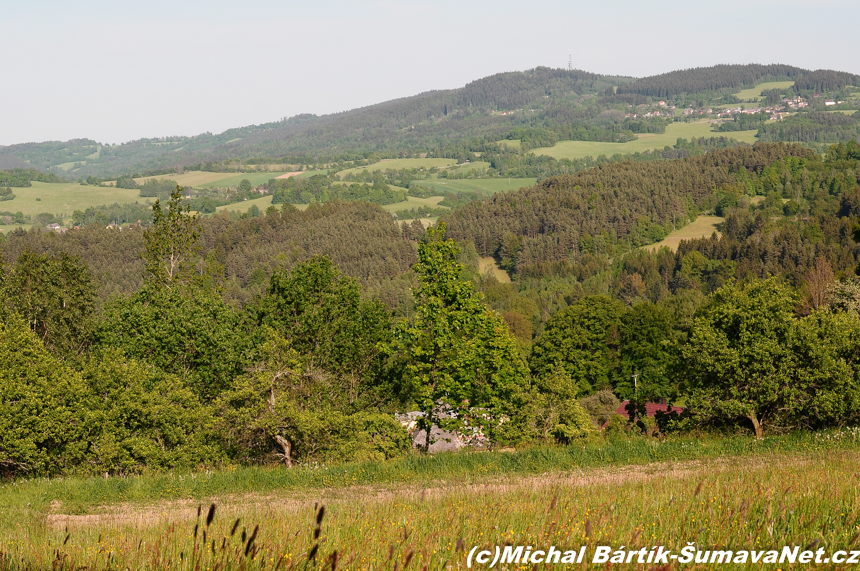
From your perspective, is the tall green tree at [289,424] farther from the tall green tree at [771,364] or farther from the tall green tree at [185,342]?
the tall green tree at [771,364]

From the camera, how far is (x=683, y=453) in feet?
69.0

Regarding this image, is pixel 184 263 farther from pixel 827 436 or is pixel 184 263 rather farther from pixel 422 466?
pixel 827 436

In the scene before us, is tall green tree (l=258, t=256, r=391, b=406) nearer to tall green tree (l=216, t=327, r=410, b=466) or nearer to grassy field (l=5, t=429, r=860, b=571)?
tall green tree (l=216, t=327, r=410, b=466)

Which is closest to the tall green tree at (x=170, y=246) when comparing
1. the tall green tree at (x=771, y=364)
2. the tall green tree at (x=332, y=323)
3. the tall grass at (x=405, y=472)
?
the tall green tree at (x=332, y=323)

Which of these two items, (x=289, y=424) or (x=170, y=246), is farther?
(x=170, y=246)

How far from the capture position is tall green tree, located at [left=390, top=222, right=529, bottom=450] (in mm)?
29938

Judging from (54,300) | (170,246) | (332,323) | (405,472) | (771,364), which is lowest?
(771,364)

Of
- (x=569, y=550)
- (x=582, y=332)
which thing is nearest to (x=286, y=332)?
(x=569, y=550)

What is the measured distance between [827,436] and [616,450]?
19.5 feet

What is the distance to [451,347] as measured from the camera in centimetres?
3022

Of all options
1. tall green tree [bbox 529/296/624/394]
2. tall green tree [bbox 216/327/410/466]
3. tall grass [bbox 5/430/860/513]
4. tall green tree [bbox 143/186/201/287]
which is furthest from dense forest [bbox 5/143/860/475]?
tall green tree [bbox 529/296/624/394]

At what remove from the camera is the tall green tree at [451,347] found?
1179 inches

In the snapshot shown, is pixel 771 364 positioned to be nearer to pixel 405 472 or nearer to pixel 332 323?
pixel 405 472

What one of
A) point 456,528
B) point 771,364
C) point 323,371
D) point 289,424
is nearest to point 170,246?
point 323,371
